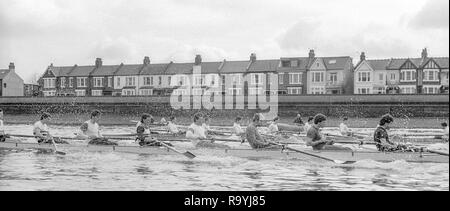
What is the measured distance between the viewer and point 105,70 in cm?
8325

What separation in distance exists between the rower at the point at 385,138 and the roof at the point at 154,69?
213 feet

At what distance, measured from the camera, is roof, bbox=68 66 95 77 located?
3297 inches

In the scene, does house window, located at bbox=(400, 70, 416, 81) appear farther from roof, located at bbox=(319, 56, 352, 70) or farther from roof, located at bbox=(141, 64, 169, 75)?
roof, located at bbox=(141, 64, 169, 75)

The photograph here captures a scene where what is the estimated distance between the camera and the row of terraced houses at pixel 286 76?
68.7 m

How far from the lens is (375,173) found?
45.7 ft

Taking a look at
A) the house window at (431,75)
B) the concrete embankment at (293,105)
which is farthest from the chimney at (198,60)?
the house window at (431,75)

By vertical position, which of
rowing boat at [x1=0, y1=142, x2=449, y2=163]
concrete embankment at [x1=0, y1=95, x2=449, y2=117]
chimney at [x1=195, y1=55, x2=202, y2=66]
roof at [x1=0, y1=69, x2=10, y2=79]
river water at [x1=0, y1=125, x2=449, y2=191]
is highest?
chimney at [x1=195, y1=55, x2=202, y2=66]

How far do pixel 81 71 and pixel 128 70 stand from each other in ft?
28.5

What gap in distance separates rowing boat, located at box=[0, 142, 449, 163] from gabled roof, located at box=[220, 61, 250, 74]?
55734 millimetres

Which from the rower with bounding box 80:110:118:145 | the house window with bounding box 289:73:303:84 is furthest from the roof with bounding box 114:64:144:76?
the rower with bounding box 80:110:118:145

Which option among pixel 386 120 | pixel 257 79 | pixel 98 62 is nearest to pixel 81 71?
pixel 98 62

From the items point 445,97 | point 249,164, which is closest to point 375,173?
point 249,164
